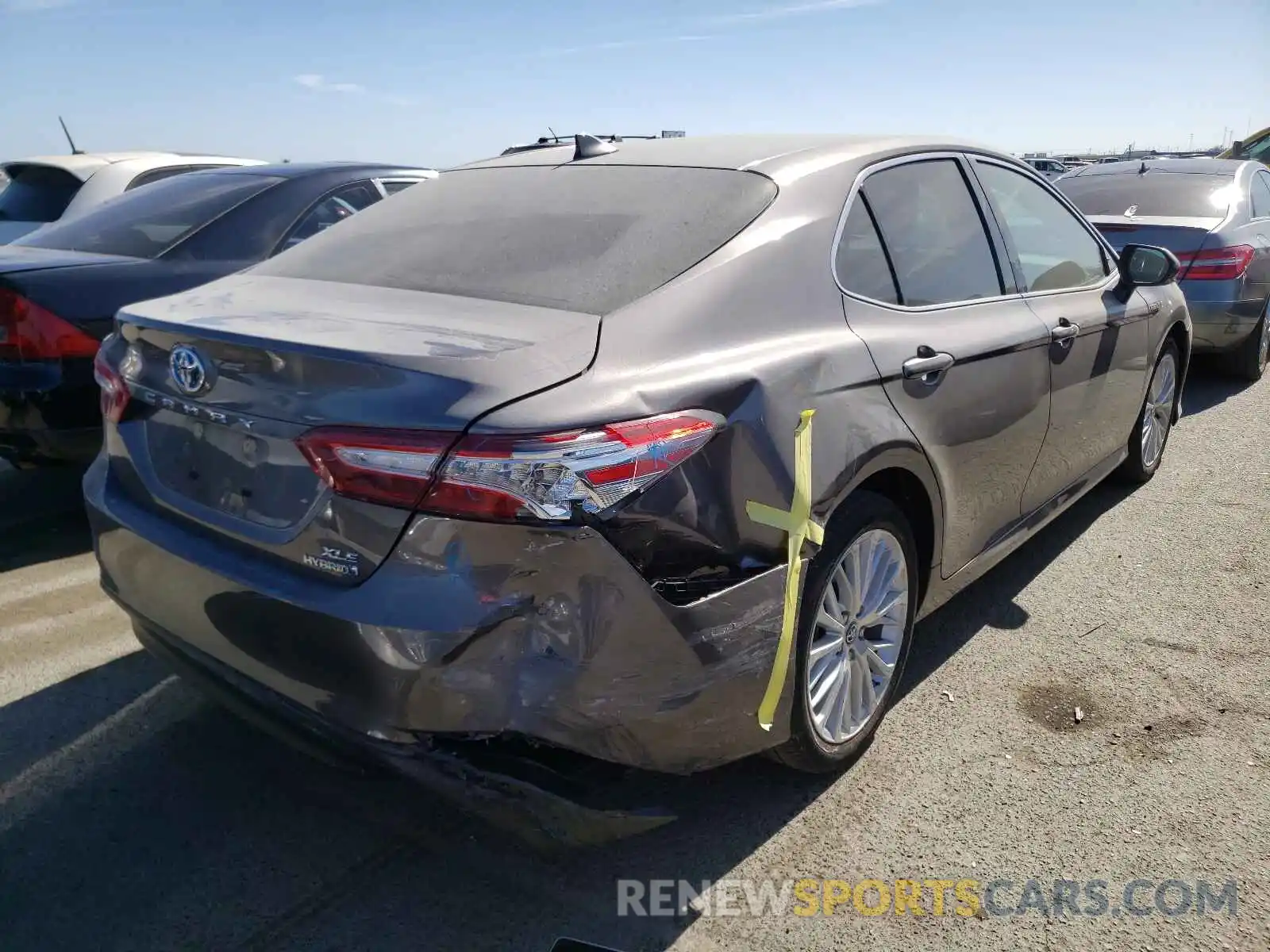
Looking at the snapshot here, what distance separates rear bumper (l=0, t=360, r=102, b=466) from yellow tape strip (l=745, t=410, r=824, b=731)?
3133mm

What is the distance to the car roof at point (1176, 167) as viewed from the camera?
25.1 ft

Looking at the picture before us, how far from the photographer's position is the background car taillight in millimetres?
1803

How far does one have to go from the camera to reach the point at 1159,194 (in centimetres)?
732

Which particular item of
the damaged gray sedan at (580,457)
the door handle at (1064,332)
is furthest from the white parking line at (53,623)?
the door handle at (1064,332)

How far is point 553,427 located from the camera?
5.97ft

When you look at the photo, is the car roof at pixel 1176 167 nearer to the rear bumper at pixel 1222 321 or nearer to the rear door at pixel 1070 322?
the rear bumper at pixel 1222 321

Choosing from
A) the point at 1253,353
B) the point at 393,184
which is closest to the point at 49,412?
the point at 393,184

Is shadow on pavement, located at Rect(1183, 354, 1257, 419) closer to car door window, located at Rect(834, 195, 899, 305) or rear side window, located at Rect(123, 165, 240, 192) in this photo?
car door window, located at Rect(834, 195, 899, 305)

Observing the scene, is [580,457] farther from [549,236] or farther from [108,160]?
[108,160]

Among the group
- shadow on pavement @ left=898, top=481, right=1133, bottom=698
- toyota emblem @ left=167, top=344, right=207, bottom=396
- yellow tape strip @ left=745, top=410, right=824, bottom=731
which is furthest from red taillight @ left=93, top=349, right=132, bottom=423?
shadow on pavement @ left=898, top=481, right=1133, bottom=698

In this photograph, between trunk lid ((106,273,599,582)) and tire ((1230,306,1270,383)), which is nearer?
trunk lid ((106,273,599,582))

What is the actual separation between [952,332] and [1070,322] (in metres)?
0.96

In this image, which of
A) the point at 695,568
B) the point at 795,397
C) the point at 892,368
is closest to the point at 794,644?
the point at 695,568

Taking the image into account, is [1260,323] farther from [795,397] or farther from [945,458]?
[795,397]
